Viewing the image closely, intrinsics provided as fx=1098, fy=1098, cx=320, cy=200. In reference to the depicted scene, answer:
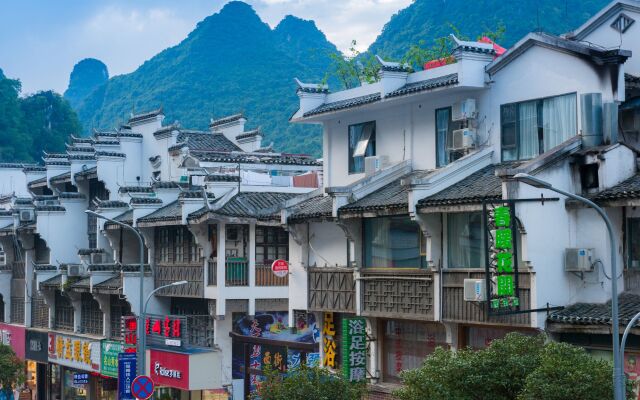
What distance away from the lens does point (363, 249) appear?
105 ft

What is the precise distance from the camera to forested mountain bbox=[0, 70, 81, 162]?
310 feet

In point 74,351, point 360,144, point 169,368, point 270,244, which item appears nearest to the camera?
point 360,144

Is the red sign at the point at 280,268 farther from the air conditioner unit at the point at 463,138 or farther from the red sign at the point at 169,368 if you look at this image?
the air conditioner unit at the point at 463,138

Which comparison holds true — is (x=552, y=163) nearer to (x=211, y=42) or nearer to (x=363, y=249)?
(x=363, y=249)

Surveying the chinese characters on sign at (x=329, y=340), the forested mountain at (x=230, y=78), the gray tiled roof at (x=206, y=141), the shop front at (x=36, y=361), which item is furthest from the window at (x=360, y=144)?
the forested mountain at (x=230, y=78)

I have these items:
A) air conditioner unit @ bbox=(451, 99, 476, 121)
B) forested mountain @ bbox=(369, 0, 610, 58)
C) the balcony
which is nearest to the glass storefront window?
the balcony

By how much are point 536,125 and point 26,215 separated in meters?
33.3

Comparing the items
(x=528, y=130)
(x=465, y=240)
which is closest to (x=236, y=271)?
(x=465, y=240)

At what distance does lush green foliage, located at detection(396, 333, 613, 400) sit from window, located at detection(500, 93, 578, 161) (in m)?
7.13

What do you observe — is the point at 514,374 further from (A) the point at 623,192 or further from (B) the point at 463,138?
(B) the point at 463,138

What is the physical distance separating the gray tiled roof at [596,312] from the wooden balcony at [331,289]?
26.7ft

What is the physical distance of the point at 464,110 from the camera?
98.0 feet

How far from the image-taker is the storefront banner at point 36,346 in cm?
5412

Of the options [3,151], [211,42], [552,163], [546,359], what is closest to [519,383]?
[546,359]
